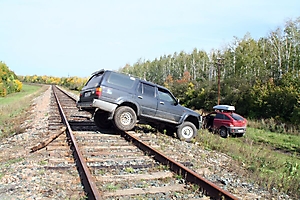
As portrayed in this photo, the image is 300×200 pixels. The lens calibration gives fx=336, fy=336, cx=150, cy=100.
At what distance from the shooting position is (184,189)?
5.96 metres

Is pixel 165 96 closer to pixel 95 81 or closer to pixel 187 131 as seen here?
pixel 187 131

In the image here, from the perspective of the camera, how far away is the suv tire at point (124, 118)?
11.1 m

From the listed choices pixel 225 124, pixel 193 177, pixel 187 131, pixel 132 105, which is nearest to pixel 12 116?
pixel 132 105

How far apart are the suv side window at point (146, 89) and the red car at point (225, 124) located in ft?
35.4

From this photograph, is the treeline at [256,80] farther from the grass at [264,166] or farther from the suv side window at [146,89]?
the suv side window at [146,89]

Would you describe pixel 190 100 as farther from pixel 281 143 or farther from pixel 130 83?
pixel 130 83

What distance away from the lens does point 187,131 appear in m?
12.2

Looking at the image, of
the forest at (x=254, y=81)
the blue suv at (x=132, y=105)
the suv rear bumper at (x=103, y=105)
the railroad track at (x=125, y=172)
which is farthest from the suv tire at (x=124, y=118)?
the forest at (x=254, y=81)

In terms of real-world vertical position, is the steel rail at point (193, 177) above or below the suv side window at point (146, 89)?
below

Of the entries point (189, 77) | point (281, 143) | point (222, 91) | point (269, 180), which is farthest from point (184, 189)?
point (189, 77)

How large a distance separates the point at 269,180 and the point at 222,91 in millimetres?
41189

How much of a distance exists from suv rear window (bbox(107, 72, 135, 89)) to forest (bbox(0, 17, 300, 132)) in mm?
20470

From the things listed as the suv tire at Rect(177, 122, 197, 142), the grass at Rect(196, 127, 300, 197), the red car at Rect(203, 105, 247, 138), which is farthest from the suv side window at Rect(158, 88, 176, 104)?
the red car at Rect(203, 105, 247, 138)

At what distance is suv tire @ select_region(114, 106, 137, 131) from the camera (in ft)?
36.4
